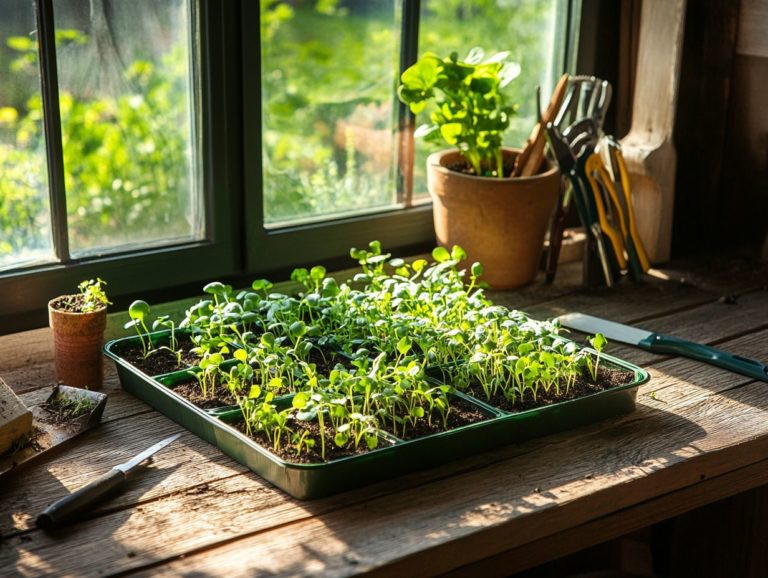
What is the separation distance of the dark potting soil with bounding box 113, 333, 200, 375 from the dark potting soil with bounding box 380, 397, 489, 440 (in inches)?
12.9

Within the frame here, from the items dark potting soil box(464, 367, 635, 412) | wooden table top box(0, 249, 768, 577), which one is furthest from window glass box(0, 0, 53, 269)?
dark potting soil box(464, 367, 635, 412)

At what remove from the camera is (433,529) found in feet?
3.84

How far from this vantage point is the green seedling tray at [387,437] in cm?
123

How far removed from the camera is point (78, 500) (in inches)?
46.3

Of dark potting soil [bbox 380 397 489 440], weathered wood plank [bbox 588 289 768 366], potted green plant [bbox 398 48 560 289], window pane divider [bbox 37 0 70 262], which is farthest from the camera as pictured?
potted green plant [bbox 398 48 560 289]

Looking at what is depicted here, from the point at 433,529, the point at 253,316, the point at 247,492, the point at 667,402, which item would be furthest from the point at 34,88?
the point at 667,402

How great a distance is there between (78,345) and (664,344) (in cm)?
88

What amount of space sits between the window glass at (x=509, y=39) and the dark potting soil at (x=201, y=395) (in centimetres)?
78

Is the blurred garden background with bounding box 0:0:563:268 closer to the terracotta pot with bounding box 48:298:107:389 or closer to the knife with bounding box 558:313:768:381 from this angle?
the terracotta pot with bounding box 48:298:107:389

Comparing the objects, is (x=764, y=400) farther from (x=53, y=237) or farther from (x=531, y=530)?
(x=53, y=237)

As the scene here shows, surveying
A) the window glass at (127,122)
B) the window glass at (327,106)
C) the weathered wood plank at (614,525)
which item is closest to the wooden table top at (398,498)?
the weathered wood plank at (614,525)

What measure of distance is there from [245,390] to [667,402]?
591mm

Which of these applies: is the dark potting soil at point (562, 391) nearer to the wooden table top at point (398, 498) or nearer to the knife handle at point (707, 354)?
the wooden table top at point (398, 498)

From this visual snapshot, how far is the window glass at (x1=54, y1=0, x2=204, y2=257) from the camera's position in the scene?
1607 millimetres
